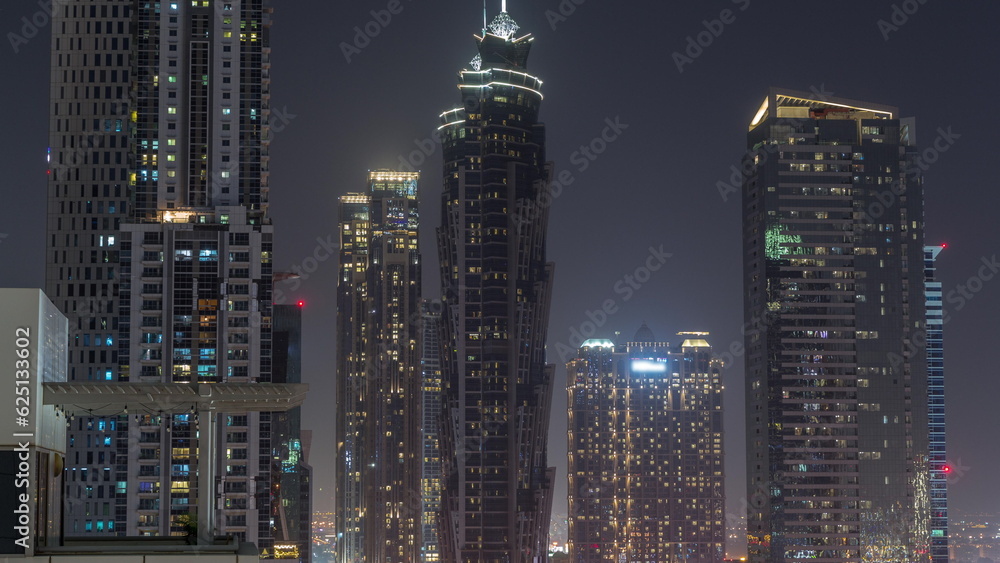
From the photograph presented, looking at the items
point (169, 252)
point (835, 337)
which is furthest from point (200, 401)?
point (835, 337)

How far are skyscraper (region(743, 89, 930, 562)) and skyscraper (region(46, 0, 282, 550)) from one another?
83.0 meters

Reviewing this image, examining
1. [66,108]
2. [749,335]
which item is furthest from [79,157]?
[749,335]

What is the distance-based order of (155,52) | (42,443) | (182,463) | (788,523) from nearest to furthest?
(42,443)
(182,463)
(155,52)
(788,523)

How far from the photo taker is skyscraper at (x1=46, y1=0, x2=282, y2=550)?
13262 cm

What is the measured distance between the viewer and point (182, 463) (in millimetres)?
133000

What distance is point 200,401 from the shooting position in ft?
159

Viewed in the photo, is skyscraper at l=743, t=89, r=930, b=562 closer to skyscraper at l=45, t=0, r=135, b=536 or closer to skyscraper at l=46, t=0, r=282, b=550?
skyscraper at l=46, t=0, r=282, b=550

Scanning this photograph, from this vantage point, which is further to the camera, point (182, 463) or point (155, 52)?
point (155, 52)

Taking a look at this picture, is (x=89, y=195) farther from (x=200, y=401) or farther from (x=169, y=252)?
(x=200, y=401)

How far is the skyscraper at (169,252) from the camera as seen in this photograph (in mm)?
132625

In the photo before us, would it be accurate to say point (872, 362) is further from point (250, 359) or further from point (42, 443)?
point (42, 443)

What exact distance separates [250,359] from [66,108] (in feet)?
164

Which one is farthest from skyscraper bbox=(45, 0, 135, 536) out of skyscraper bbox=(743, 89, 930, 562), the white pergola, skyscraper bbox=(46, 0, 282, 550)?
the white pergola

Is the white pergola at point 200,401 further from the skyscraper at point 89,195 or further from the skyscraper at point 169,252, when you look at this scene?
the skyscraper at point 89,195
